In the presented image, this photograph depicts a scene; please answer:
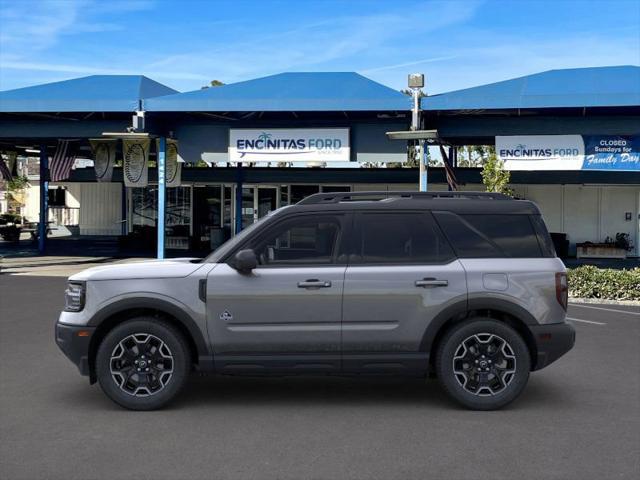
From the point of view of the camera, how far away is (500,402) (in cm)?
571

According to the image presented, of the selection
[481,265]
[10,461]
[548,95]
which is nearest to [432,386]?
[481,265]

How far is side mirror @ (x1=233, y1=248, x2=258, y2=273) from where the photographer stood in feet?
18.0

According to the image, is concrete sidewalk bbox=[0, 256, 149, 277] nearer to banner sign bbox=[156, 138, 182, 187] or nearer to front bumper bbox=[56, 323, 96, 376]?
banner sign bbox=[156, 138, 182, 187]

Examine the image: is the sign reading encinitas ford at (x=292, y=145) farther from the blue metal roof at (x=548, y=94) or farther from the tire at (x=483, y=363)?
the tire at (x=483, y=363)

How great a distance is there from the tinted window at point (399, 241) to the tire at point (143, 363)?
1.74 metres

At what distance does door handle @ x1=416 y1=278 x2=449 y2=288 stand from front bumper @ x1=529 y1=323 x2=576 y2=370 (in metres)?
0.84

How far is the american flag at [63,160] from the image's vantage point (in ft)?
76.8

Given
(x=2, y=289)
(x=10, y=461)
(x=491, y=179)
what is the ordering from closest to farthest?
(x=10, y=461), (x=2, y=289), (x=491, y=179)

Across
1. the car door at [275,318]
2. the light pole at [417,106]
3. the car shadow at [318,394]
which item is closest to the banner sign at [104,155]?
the light pole at [417,106]

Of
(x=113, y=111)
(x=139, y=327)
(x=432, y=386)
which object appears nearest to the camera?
(x=139, y=327)

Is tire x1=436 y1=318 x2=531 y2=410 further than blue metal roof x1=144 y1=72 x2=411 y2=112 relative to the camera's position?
No

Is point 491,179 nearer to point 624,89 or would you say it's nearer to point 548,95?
point 548,95

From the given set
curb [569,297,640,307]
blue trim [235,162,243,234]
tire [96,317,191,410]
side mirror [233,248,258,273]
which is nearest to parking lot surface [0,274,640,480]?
tire [96,317,191,410]

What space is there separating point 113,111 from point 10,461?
52.7ft
